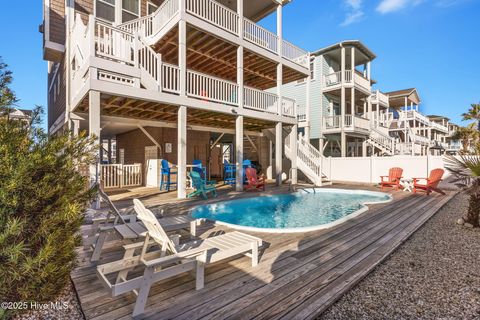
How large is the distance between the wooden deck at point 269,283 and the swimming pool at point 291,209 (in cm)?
87

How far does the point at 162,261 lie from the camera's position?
2145mm

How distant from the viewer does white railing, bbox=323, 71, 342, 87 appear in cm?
1681

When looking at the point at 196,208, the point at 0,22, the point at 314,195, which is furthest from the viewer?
the point at 0,22

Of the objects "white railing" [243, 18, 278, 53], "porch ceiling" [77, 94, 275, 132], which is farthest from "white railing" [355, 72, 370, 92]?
"porch ceiling" [77, 94, 275, 132]

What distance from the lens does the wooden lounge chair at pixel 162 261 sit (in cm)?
207

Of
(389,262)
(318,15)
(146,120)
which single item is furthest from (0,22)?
(318,15)

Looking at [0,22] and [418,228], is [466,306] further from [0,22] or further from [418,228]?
[0,22]

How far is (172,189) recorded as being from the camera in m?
Answer: 10.4

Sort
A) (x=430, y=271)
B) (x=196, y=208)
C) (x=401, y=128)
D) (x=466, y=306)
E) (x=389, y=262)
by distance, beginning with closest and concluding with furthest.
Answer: (x=466, y=306), (x=430, y=271), (x=389, y=262), (x=196, y=208), (x=401, y=128)

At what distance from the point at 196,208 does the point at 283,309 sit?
473 centimetres

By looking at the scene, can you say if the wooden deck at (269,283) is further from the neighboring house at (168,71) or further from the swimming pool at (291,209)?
the neighboring house at (168,71)

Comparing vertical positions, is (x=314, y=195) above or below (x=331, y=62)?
below

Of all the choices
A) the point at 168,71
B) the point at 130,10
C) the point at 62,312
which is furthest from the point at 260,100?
the point at 62,312

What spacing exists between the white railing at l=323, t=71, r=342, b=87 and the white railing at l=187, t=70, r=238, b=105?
1031 centimetres
